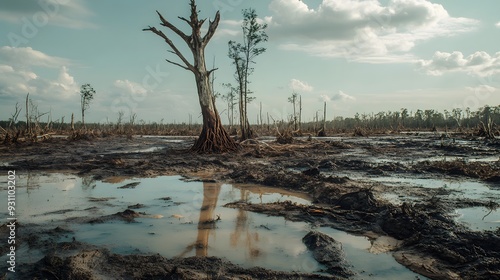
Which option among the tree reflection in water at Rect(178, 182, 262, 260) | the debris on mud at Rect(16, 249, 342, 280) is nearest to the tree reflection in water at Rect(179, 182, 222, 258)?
the tree reflection in water at Rect(178, 182, 262, 260)

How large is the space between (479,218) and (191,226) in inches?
135

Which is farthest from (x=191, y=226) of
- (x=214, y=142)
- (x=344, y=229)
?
(x=214, y=142)

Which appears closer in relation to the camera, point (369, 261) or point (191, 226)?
point (369, 261)

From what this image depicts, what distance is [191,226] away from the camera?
3879 millimetres

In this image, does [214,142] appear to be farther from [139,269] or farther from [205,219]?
[139,269]

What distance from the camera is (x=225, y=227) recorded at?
12.6 feet

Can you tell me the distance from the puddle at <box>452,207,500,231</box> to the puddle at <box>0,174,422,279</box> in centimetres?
134

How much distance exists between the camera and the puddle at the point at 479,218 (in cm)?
370

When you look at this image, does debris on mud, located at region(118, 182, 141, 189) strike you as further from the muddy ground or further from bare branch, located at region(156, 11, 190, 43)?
bare branch, located at region(156, 11, 190, 43)

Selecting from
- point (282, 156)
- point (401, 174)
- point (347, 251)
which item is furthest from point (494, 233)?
point (282, 156)

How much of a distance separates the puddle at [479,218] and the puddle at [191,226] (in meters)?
1.34

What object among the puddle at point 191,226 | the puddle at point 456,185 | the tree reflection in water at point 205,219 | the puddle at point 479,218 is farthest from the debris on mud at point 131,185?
the puddle at point 479,218

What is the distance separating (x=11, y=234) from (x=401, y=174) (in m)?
7.27

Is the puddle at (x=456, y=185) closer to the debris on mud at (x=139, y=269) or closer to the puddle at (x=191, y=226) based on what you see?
the puddle at (x=191, y=226)
